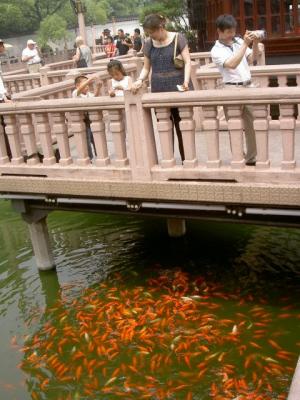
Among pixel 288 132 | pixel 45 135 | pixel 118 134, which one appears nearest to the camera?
pixel 288 132

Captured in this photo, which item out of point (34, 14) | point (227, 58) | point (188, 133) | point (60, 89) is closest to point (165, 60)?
point (227, 58)

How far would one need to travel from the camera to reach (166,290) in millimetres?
7289

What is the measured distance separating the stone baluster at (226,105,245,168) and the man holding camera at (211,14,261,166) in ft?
0.59

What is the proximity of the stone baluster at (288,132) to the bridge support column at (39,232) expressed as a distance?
11.6 feet

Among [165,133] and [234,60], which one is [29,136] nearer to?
[165,133]

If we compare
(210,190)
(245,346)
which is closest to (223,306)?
(245,346)

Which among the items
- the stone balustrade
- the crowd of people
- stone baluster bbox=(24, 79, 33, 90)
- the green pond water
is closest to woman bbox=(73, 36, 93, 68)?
stone baluster bbox=(24, 79, 33, 90)

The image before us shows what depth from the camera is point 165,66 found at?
6098mm

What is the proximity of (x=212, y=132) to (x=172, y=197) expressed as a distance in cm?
85

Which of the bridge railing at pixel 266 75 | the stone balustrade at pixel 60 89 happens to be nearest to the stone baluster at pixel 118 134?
the stone balustrade at pixel 60 89

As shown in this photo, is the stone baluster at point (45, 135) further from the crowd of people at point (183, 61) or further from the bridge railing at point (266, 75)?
the bridge railing at point (266, 75)

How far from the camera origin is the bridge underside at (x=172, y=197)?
5492 mm

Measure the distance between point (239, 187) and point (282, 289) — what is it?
7.33ft

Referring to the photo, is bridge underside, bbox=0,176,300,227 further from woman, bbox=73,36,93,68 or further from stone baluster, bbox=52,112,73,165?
woman, bbox=73,36,93,68
